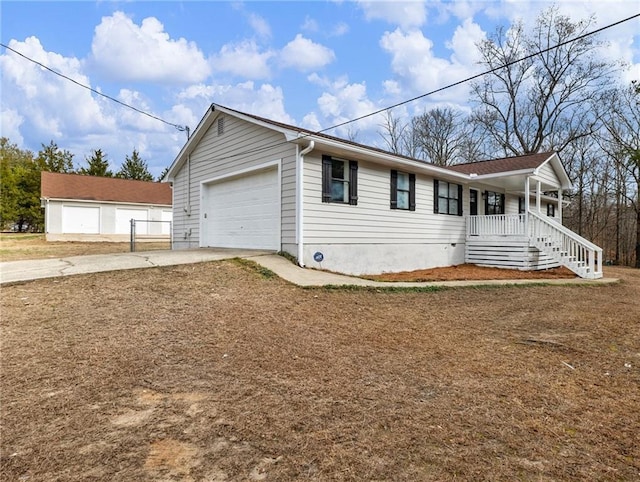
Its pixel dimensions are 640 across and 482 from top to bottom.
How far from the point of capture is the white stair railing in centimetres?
1067

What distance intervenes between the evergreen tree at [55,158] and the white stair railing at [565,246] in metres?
41.3

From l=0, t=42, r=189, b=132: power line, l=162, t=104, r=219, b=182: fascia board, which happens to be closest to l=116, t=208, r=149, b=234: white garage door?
l=0, t=42, r=189, b=132: power line

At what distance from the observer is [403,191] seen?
11102 mm

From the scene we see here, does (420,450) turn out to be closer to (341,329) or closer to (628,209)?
(341,329)

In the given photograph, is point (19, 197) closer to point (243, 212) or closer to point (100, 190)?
point (100, 190)

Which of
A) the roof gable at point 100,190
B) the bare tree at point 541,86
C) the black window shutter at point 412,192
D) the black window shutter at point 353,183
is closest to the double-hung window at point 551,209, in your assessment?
the bare tree at point 541,86

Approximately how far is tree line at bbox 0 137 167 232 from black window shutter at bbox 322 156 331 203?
33.7 meters

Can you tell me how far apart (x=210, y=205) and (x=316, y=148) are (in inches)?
189

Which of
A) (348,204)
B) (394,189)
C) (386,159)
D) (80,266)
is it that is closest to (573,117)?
(394,189)

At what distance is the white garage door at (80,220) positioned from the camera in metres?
22.5

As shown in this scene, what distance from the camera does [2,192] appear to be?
32.1 meters

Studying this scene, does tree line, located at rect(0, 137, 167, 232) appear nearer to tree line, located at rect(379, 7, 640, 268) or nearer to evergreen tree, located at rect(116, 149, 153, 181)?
evergreen tree, located at rect(116, 149, 153, 181)

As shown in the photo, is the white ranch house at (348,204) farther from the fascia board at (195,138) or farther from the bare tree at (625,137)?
the bare tree at (625,137)

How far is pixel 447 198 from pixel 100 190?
71.6 feet
